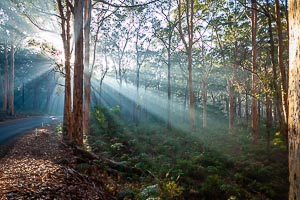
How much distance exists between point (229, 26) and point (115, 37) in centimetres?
1556

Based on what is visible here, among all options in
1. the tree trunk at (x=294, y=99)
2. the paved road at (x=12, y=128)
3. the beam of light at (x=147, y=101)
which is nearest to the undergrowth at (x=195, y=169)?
the tree trunk at (x=294, y=99)

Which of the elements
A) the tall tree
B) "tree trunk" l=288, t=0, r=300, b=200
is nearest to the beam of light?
the tall tree

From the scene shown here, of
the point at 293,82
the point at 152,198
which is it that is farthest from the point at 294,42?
the point at 152,198

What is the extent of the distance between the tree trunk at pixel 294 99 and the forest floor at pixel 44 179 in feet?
12.7

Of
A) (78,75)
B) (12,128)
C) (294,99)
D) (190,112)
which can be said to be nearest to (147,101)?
(190,112)

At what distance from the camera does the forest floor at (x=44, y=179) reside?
14.8 ft

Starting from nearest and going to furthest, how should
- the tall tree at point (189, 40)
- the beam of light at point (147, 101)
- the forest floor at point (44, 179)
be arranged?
the forest floor at point (44, 179)
the tall tree at point (189, 40)
the beam of light at point (147, 101)

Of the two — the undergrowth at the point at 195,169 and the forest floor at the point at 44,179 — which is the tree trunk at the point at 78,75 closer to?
the forest floor at the point at 44,179

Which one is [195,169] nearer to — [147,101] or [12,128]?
[12,128]

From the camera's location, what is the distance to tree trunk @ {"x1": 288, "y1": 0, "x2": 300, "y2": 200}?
7.23ft

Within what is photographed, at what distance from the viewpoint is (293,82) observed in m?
2.29

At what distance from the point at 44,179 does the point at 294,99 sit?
5.00 meters

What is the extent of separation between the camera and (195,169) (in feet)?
37.3

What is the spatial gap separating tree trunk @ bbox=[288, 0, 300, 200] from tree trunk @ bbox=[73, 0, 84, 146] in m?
7.87
